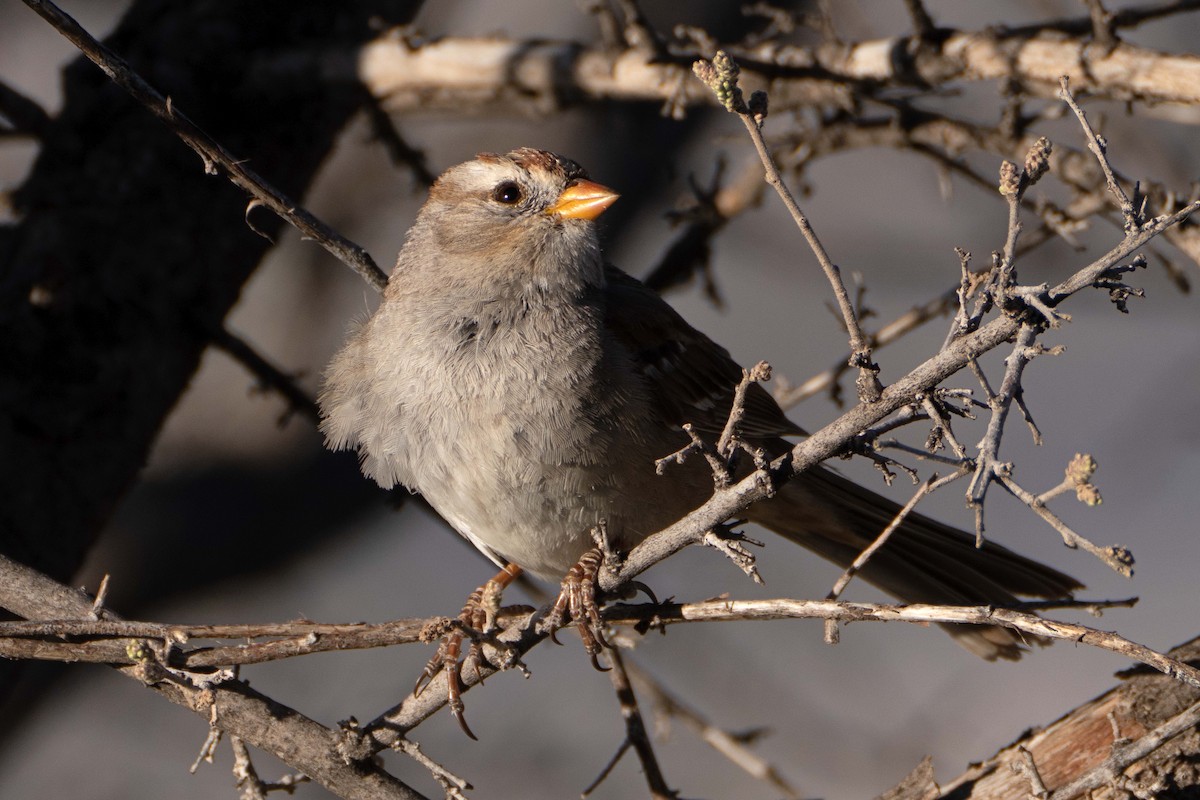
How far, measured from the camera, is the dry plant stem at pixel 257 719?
9.25ft

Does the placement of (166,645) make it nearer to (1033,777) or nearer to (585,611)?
(585,611)

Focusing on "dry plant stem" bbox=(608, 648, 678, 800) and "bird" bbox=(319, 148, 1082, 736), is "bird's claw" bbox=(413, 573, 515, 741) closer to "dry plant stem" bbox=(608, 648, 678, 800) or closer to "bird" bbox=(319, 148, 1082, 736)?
"bird" bbox=(319, 148, 1082, 736)

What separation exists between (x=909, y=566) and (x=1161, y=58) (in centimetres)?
166

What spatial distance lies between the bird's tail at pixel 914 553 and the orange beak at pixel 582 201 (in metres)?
1.04

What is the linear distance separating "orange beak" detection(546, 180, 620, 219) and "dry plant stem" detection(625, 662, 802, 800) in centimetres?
147

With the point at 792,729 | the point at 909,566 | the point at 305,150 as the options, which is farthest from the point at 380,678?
the point at 909,566

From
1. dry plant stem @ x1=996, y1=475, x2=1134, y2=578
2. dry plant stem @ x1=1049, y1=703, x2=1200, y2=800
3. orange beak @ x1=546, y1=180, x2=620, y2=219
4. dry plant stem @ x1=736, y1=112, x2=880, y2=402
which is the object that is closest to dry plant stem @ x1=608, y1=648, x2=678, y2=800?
dry plant stem @ x1=1049, y1=703, x2=1200, y2=800

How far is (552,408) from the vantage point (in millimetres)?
3352

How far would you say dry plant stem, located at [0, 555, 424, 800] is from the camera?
2.82m

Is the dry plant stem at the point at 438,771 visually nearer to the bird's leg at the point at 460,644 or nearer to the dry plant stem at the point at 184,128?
the bird's leg at the point at 460,644

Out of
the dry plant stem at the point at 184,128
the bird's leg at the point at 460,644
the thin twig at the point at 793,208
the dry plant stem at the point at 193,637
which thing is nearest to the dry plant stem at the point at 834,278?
the thin twig at the point at 793,208

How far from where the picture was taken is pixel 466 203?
13.7 feet

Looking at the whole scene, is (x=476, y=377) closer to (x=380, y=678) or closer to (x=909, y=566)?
(x=909, y=566)

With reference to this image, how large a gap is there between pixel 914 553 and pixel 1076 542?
199 centimetres
